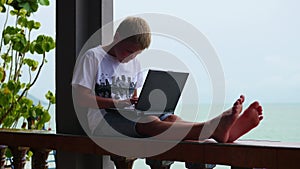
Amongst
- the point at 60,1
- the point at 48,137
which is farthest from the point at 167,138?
the point at 60,1

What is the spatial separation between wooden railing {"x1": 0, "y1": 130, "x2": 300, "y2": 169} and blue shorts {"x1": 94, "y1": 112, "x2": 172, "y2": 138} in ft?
0.30

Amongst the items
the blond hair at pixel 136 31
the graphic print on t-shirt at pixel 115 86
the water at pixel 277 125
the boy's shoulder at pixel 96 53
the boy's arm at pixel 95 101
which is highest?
the blond hair at pixel 136 31

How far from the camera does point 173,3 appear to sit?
227 centimetres

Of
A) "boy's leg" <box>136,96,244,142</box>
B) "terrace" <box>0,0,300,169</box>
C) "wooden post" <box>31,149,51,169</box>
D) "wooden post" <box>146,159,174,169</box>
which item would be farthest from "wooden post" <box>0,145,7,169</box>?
"wooden post" <box>146,159,174,169</box>

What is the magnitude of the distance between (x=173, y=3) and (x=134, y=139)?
0.69 m

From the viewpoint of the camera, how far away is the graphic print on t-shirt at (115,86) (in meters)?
2.28

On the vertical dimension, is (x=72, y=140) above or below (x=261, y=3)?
below

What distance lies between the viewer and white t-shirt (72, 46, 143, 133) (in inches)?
87.7

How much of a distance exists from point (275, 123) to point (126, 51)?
0.76 meters

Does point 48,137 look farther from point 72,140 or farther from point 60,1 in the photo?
point 60,1

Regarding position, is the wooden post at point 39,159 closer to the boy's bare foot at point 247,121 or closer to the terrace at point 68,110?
the terrace at point 68,110

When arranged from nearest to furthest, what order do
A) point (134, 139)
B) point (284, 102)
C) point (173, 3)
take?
1. point (134, 139)
2. point (284, 102)
3. point (173, 3)

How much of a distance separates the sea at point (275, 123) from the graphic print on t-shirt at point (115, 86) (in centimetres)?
31

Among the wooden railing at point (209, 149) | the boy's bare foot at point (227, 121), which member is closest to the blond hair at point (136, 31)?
the wooden railing at point (209, 149)
